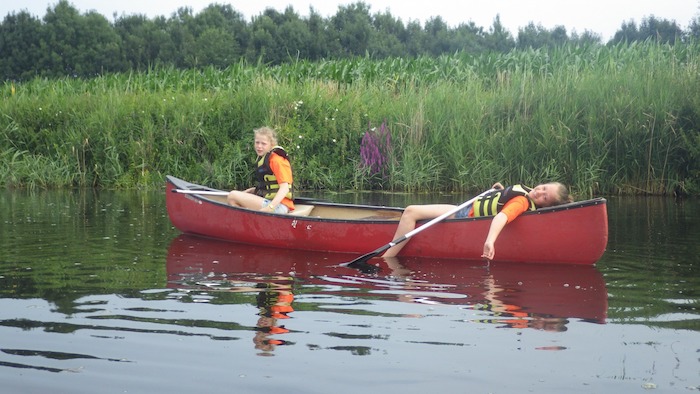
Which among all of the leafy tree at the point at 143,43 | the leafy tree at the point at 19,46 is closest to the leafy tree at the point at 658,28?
the leafy tree at the point at 143,43

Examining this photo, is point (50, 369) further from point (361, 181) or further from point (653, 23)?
point (653, 23)

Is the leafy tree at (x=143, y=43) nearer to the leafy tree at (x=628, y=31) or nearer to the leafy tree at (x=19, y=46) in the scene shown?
the leafy tree at (x=19, y=46)

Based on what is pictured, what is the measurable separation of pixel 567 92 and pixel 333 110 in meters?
3.73

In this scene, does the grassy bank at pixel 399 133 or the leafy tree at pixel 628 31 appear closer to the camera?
the grassy bank at pixel 399 133

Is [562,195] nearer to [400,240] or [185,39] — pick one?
[400,240]

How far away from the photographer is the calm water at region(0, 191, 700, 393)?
4.44m

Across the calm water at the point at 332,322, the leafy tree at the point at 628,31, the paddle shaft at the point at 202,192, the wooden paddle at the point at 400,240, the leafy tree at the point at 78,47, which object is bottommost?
the calm water at the point at 332,322

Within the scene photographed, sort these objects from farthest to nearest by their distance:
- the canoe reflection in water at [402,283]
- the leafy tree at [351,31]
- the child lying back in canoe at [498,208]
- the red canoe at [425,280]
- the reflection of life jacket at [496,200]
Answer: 1. the leafy tree at [351,31]
2. the reflection of life jacket at [496,200]
3. the child lying back in canoe at [498,208]
4. the red canoe at [425,280]
5. the canoe reflection in water at [402,283]

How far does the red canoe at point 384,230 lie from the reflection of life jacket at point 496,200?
182 millimetres

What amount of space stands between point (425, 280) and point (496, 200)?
1.21m

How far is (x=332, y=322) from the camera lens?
5.61 meters

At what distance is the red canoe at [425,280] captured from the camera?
247 inches

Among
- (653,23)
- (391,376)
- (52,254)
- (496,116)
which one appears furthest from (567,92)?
(653,23)

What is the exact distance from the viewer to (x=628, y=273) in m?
7.66
